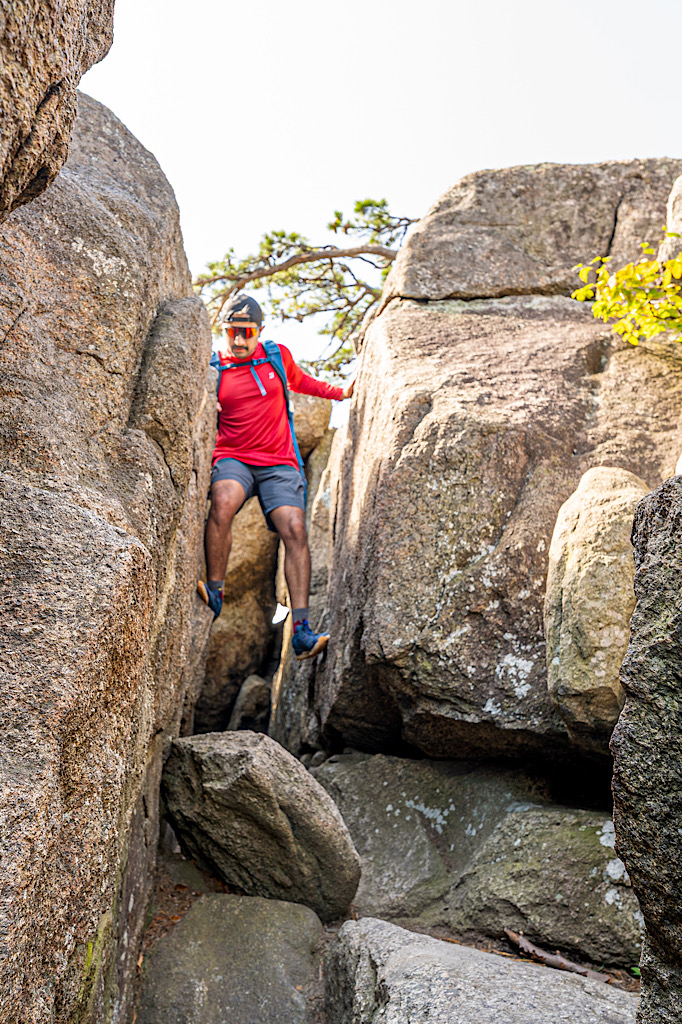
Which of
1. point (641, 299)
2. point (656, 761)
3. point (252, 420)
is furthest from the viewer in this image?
point (252, 420)

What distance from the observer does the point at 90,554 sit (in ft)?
9.84

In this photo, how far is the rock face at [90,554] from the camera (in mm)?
2646

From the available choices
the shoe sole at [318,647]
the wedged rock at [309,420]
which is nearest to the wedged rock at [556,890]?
the shoe sole at [318,647]

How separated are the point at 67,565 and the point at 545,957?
3382mm

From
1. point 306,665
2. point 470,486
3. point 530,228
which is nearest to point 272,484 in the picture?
point 306,665

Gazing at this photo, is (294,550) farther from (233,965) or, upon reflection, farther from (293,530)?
(233,965)

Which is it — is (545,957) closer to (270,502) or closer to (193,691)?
(193,691)

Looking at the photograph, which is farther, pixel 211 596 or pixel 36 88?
pixel 211 596

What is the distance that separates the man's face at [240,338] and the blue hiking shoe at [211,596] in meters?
2.17

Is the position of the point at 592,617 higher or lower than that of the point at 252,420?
lower

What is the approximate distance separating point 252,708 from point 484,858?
4.65 metres

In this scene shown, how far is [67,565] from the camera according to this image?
2.92 metres

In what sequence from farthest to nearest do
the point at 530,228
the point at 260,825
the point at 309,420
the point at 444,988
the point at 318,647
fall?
the point at 309,420, the point at 530,228, the point at 318,647, the point at 260,825, the point at 444,988

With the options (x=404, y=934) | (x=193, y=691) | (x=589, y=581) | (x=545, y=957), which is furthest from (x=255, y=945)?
(x=589, y=581)
